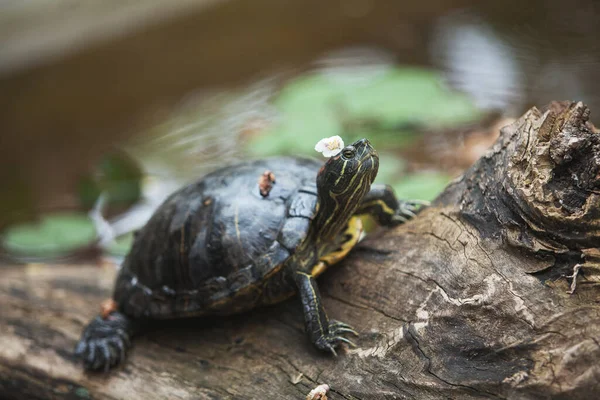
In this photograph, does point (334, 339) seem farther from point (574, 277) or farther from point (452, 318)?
point (574, 277)

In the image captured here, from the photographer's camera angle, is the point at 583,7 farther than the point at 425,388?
Yes

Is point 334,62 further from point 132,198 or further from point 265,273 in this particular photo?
point 265,273

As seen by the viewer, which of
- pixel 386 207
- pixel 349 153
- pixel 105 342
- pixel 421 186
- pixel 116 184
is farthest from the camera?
pixel 116 184

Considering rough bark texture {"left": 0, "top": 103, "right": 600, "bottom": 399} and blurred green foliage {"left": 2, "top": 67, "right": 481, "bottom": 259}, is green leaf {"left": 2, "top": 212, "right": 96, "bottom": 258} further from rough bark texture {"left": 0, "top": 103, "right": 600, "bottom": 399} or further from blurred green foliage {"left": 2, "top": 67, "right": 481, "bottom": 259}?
rough bark texture {"left": 0, "top": 103, "right": 600, "bottom": 399}

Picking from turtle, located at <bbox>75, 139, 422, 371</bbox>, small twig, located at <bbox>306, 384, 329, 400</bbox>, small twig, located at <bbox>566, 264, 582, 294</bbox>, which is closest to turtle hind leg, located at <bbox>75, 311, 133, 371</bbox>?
turtle, located at <bbox>75, 139, 422, 371</bbox>

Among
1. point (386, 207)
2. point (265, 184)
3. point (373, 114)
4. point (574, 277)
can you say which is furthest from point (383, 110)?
point (574, 277)

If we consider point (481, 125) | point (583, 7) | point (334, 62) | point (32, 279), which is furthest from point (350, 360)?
point (583, 7)

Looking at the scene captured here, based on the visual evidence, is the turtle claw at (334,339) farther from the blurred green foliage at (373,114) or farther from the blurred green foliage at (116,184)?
the blurred green foliage at (116,184)
